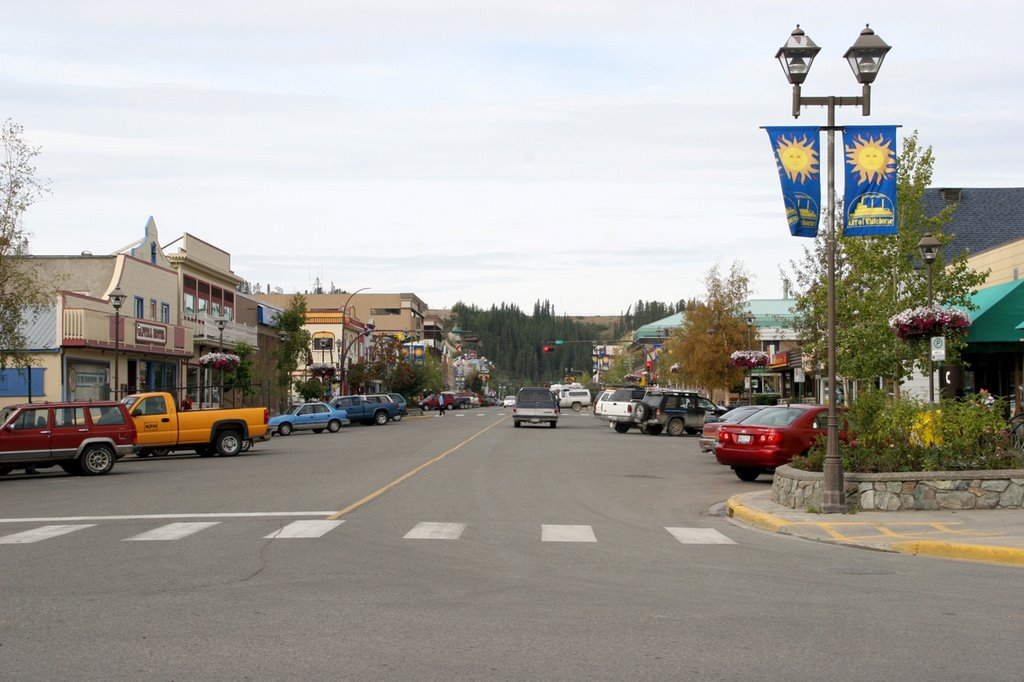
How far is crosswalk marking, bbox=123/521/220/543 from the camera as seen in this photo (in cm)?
1331

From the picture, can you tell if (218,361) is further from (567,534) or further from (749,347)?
(567,534)

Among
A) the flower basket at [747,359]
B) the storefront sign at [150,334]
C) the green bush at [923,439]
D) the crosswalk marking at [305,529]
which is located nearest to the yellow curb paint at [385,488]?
the crosswalk marking at [305,529]

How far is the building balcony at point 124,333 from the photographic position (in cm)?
4253

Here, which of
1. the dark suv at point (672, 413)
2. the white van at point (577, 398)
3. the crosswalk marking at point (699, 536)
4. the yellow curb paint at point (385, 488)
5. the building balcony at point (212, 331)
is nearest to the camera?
the crosswalk marking at point (699, 536)

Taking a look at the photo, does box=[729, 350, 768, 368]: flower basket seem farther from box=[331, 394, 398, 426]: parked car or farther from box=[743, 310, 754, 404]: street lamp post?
box=[331, 394, 398, 426]: parked car

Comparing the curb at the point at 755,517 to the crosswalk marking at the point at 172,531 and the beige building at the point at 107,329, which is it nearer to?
the crosswalk marking at the point at 172,531

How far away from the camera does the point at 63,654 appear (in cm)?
724

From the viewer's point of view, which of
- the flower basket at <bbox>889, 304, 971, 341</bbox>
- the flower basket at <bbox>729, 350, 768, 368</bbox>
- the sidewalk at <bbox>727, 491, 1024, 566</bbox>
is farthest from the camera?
the flower basket at <bbox>729, 350, 768, 368</bbox>

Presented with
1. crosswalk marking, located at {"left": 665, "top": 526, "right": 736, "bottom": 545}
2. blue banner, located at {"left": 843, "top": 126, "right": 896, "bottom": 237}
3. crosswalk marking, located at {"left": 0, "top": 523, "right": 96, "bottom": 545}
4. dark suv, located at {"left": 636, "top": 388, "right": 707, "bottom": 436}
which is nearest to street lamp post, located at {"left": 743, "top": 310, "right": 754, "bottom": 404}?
dark suv, located at {"left": 636, "top": 388, "right": 707, "bottom": 436}

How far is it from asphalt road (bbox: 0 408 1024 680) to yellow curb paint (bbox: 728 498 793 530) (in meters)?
0.28

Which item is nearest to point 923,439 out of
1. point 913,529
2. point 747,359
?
point 913,529

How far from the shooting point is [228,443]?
3359cm

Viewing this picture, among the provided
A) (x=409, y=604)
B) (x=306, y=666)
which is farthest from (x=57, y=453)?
(x=306, y=666)

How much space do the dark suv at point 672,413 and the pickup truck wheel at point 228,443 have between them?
18.5 metres
